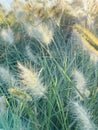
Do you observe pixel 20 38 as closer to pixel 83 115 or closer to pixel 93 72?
pixel 93 72

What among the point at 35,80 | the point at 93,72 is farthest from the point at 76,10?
the point at 35,80

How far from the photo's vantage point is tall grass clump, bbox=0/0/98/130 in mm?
1299

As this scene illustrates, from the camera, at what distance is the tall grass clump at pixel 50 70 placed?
1.30 meters

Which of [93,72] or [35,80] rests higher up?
[35,80]

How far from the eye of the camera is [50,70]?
179 centimetres

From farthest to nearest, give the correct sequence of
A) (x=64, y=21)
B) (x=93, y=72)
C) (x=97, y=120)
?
(x=64, y=21) → (x=93, y=72) → (x=97, y=120)

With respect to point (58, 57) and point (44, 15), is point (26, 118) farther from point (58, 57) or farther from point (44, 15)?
point (44, 15)

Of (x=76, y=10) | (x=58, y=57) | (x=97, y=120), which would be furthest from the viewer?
(x=76, y=10)

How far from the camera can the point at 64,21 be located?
256 centimetres

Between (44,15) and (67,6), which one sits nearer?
(67,6)

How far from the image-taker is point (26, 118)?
5.11 ft

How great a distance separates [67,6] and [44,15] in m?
0.34

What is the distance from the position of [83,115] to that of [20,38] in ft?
4.33

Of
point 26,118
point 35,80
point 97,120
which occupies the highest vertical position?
point 35,80
